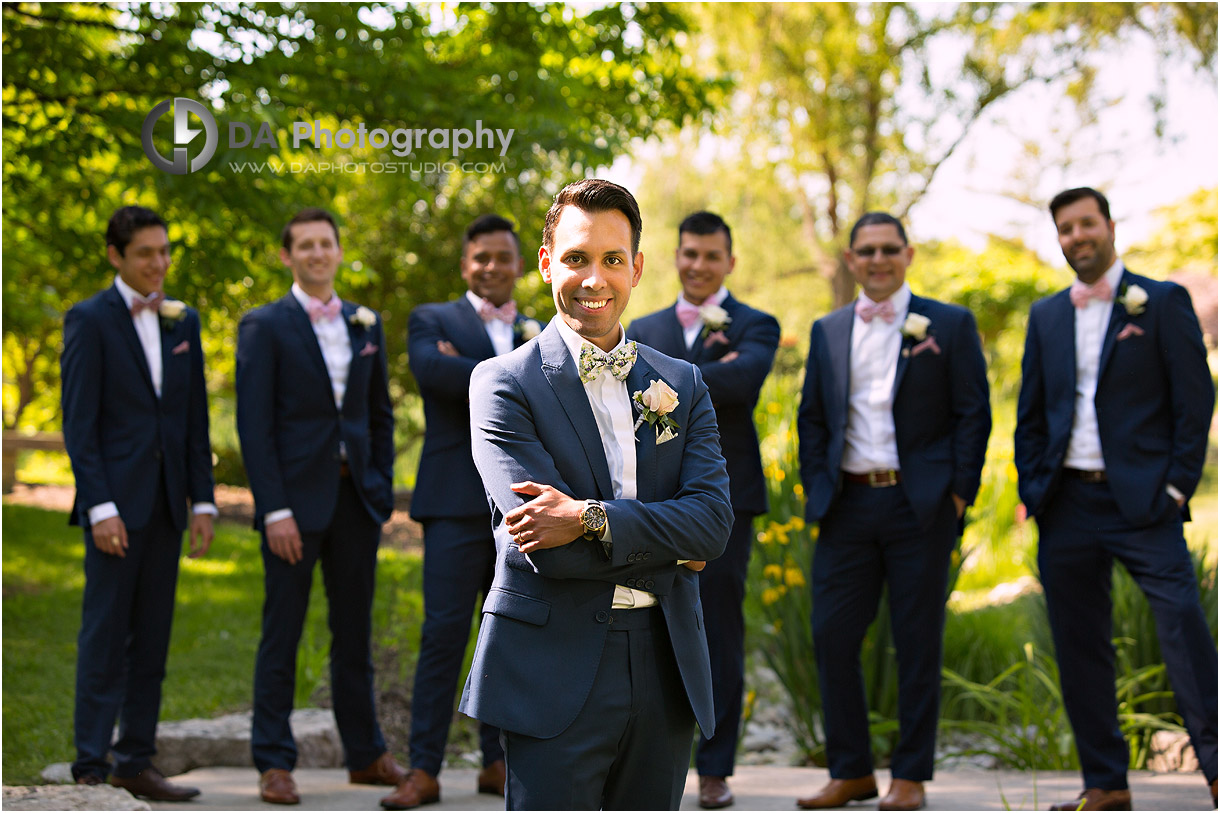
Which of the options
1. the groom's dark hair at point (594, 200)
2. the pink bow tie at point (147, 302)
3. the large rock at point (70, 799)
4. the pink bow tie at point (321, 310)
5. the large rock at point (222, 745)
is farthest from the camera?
the large rock at point (222, 745)

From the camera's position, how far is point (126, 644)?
13.9ft

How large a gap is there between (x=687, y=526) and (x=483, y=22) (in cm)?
685

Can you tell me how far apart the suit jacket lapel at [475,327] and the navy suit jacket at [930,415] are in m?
1.45

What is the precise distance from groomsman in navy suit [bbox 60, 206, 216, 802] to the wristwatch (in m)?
2.62

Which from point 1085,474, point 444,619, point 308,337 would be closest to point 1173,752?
point 1085,474

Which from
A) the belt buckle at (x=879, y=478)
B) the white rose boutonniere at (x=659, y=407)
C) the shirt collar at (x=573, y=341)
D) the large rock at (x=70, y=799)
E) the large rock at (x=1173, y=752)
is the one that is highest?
the shirt collar at (x=573, y=341)

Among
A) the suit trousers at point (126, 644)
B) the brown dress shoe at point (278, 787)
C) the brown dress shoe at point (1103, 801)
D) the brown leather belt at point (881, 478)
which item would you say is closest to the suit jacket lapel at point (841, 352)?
the brown leather belt at point (881, 478)

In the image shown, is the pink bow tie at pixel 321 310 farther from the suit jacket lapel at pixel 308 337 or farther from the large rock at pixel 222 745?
Answer: the large rock at pixel 222 745

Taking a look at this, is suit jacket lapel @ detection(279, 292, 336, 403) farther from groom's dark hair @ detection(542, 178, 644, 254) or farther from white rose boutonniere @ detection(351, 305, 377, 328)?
groom's dark hair @ detection(542, 178, 644, 254)

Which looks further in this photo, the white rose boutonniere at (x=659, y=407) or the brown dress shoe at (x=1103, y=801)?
the brown dress shoe at (x=1103, y=801)

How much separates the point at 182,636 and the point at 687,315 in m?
4.60

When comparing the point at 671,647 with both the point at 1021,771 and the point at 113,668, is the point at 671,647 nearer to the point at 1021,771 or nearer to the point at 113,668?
the point at 113,668

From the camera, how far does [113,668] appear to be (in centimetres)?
407

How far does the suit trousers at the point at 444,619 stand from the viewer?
414 centimetres
